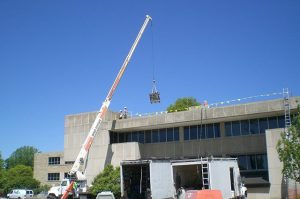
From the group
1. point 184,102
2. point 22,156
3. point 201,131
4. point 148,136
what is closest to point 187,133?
point 201,131

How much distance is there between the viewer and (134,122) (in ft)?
155

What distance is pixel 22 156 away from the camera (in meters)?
169

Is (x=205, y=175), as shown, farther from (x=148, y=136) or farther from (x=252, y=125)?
(x=148, y=136)

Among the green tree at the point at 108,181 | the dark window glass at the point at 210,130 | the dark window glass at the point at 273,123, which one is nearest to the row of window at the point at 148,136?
the dark window glass at the point at 210,130

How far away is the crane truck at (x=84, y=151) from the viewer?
3869 centimetres

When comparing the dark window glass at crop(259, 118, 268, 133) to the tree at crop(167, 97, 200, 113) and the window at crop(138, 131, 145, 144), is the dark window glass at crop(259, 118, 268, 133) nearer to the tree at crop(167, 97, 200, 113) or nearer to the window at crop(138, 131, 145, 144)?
the window at crop(138, 131, 145, 144)

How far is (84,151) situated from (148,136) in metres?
9.73

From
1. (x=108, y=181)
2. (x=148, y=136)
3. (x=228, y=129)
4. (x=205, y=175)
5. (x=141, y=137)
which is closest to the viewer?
(x=205, y=175)

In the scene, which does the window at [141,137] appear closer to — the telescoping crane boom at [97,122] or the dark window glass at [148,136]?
the dark window glass at [148,136]

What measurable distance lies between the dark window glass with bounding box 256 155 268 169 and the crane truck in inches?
679

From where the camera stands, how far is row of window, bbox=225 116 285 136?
132 ft

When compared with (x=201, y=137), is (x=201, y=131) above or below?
above

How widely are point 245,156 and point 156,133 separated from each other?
1124 cm

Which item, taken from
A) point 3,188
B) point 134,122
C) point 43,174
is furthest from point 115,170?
point 3,188
